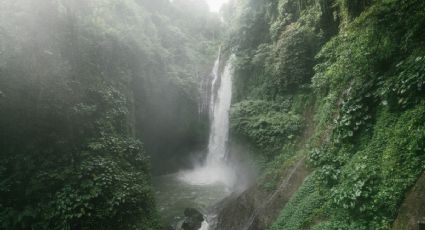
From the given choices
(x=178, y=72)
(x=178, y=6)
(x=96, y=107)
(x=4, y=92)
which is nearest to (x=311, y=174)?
(x=96, y=107)

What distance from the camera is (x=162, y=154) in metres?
20.3

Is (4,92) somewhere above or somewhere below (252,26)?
below

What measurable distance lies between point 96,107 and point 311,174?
7.35 meters

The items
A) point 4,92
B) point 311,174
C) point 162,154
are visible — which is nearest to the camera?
point 311,174

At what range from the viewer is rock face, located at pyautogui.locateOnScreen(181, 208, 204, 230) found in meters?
10.6

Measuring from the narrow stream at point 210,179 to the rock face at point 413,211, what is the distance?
24.3 feet

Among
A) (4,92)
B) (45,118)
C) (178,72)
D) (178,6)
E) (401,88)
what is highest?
(178,6)

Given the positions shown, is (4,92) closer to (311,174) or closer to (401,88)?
(311,174)

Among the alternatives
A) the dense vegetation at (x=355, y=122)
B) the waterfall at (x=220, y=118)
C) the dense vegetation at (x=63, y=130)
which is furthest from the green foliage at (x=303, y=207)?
the waterfall at (x=220, y=118)

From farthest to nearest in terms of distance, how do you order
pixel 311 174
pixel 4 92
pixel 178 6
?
pixel 178 6 < pixel 4 92 < pixel 311 174

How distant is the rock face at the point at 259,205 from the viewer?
323 inches

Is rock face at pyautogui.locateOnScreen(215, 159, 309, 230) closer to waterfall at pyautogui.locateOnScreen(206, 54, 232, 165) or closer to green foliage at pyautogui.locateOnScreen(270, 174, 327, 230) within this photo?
green foliage at pyautogui.locateOnScreen(270, 174, 327, 230)

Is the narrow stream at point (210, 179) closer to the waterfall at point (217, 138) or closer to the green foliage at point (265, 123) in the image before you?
the waterfall at point (217, 138)

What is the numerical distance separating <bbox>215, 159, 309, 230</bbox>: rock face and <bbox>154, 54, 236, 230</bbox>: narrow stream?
1.18 meters
